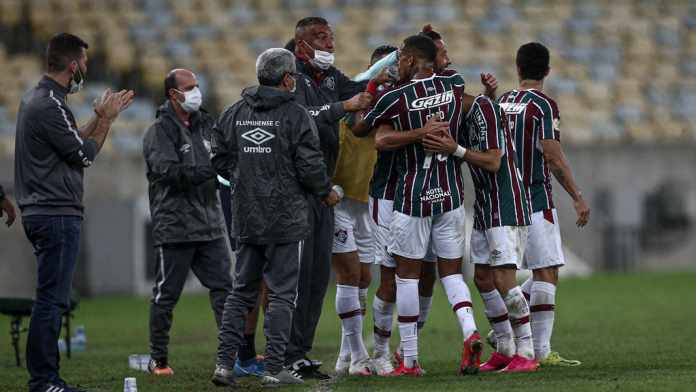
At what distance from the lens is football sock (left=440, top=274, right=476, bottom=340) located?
8305 mm

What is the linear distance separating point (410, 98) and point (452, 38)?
1728 cm

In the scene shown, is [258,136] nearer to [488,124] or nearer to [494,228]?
[488,124]

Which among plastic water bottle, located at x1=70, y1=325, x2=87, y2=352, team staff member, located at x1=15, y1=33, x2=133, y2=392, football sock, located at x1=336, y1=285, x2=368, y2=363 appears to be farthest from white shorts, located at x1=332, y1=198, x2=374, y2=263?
plastic water bottle, located at x1=70, y1=325, x2=87, y2=352

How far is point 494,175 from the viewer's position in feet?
28.6

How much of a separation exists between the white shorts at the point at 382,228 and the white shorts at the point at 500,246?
0.30 meters

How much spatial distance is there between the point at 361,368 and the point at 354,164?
1.32m

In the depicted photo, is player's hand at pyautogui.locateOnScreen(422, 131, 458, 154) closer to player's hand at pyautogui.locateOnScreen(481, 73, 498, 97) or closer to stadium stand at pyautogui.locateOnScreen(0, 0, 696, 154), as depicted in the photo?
player's hand at pyautogui.locateOnScreen(481, 73, 498, 97)

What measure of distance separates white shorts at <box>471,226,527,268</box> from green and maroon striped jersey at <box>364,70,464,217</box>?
1.12 feet

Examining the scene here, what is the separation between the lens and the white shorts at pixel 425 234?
844 cm

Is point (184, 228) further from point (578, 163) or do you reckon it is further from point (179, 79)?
point (578, 163)

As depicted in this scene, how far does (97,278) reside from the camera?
18.4 meters

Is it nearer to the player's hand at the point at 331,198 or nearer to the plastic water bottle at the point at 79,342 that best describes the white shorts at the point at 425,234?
the player's hand at the point at 331,198

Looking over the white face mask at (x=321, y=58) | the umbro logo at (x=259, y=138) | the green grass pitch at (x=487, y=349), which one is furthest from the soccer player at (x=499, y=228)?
the umbro logo at (x=259, y=138)

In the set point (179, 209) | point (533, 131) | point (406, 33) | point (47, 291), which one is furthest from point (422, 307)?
point (406, 33)
